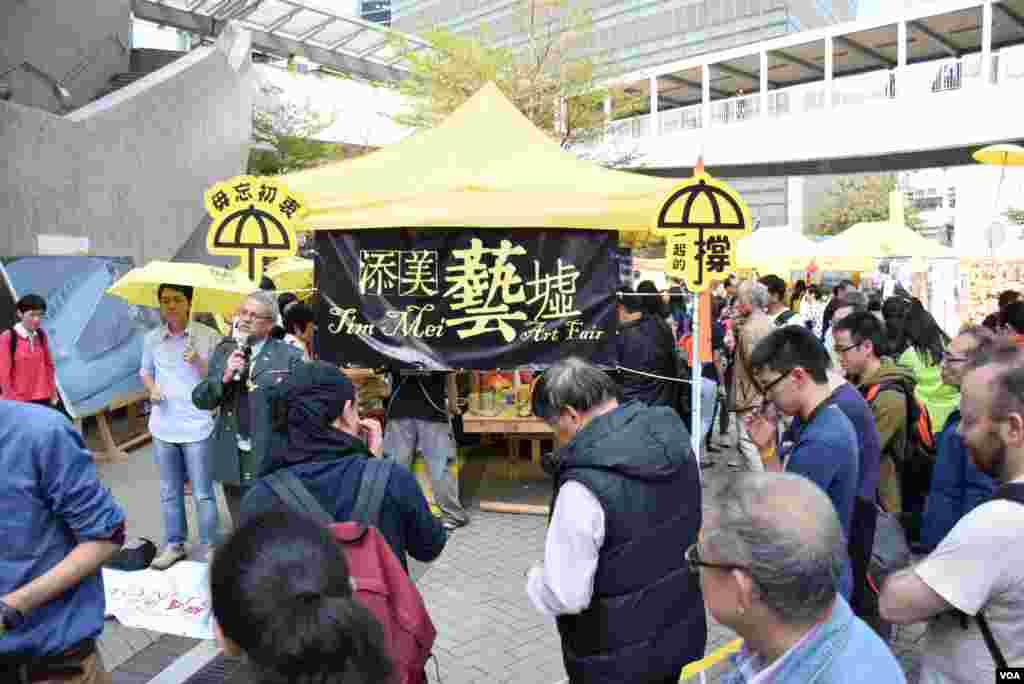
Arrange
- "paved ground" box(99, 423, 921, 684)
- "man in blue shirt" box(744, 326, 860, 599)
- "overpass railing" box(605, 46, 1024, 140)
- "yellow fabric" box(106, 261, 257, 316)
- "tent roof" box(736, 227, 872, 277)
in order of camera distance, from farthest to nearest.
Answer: "overpass railing" box(605, 46, 1024, 140) < "tent roof" box(736, 227, 872, 277) < "yellow fabric" box(106, 261, 257, 316) < "paved ground" box(99, 423, 921, 684) < "man in blue shirt" box(744, 326, 860, 599)

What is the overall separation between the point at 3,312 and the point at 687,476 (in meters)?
8.06

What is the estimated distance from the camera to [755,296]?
6922 millimetres

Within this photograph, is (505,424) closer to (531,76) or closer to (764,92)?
(531,76)

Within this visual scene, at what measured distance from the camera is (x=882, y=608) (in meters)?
2.23

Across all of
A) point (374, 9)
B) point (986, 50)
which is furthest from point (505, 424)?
point (374, 9)

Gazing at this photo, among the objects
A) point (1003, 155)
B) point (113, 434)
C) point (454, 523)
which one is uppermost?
point (1003, 155)

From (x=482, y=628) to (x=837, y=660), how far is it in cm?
360

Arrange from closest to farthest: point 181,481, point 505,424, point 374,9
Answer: point 181,481 → point 505,424 → point 374,9

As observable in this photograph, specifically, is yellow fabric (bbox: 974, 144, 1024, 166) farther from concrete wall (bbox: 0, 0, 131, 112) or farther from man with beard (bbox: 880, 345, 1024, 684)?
concrete wall (bbox: 0, 0, 131, 112)

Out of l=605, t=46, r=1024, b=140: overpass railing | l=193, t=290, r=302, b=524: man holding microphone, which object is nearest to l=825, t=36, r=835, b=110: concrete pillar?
l=605, t=46, r=1024, b=140: overpass railing

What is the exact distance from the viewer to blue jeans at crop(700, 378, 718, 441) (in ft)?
27.0

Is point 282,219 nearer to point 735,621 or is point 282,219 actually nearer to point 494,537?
point 494,537

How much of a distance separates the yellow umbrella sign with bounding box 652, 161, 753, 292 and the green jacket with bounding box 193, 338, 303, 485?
2611 mm

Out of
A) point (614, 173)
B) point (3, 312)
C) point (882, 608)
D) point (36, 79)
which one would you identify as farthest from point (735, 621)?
point (36, 79)
